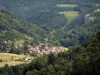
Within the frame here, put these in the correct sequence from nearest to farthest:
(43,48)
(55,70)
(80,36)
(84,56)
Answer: (84,56) → (55,70) → (43,48) → (80,36)

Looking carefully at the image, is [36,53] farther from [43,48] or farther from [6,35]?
[6,35]

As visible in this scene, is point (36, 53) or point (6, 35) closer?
point (36, 53)

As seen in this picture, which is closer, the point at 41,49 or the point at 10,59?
the point at 10,59

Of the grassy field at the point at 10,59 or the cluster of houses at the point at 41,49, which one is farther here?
the cluster of houses at the point at 41,49

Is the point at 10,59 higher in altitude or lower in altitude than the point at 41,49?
higher

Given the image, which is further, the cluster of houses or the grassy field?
the cluster of houses

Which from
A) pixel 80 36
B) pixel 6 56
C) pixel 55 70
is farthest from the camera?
pixel 80 36

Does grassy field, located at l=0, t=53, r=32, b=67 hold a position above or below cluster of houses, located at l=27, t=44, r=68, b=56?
above

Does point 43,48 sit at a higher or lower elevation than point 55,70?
lower

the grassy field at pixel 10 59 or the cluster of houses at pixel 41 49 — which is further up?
the grassy field at pixel 10 59

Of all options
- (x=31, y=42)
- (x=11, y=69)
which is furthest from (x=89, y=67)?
(x=31, y=42)
